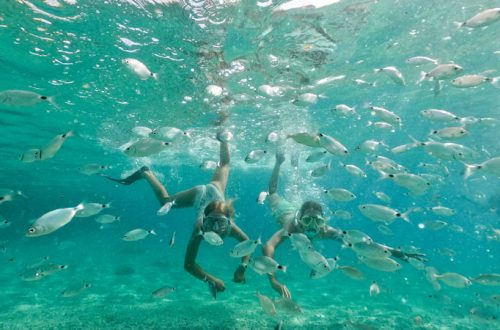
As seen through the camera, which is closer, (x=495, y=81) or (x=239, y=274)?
(x=239, y=274)

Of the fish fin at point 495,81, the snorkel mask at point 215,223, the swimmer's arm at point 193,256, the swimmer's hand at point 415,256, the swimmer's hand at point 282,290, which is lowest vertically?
the swimmer's hand at point 282,290

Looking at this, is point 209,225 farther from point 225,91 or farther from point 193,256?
point 225,91

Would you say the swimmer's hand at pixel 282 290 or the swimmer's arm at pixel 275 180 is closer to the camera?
the swimmer's hand at pixel 282 290

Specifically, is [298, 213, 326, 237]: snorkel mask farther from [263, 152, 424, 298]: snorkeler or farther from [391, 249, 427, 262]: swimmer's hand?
[391, 249, 427, 262]: swimmer's hand

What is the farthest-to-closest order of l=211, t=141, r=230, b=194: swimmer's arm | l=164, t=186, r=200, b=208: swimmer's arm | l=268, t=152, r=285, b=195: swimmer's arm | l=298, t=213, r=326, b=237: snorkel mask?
l=268, t=152, r=285, b=195: swimmer's arm, l=211, t=141, r=230, b=194: swimmer's arm, l=164, t=186, r=200, b=208: swimmer's arm, l=298, t=213, r=326, b=237: snorkel mask

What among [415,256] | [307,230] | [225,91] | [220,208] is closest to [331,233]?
[307,230]

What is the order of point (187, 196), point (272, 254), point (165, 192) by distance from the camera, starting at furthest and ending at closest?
Result: 1. point (165, 192)
2. point (187, 196)
3. point (272, 254)

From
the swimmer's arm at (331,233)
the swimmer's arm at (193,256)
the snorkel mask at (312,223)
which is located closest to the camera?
the snorkel mask at (312,223)

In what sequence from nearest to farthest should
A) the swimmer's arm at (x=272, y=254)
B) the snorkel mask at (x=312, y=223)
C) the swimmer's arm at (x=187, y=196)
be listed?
the swimmer's arm at (x=272, y=254), the snorkel mask at (x=312, y=223), the swimmer's arm at (x=187, y=196)

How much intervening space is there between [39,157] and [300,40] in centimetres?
1093

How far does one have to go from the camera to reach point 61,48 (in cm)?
1227

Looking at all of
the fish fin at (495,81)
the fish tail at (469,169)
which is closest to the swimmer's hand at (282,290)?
the fish tail at (469,169)

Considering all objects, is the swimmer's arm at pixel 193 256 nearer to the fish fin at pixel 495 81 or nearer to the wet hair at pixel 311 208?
the wet hair at pixel 311 208

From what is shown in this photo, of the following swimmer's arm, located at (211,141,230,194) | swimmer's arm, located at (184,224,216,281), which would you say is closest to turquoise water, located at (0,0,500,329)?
swimmer's arm, located at (184,224,216,281)
